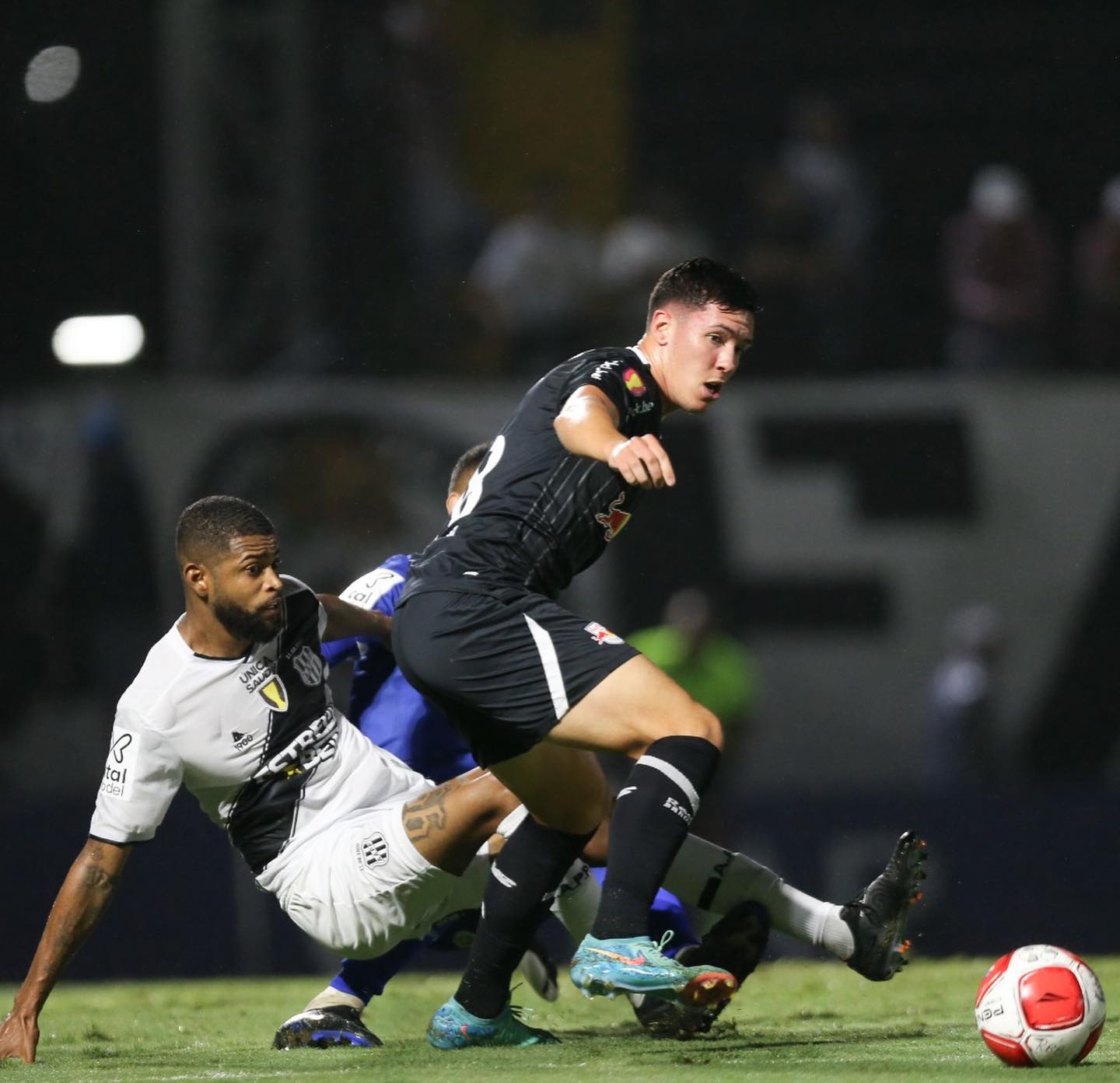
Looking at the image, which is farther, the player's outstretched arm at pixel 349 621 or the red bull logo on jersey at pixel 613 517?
the player's outstretched arm at pixel 349 621

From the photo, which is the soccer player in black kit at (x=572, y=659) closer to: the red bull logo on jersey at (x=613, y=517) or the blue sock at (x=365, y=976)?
the red bull logo on jersey at (x=613, y=517)

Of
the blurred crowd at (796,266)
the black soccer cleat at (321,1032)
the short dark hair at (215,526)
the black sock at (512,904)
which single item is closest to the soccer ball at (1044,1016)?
the black sock at (512,904)

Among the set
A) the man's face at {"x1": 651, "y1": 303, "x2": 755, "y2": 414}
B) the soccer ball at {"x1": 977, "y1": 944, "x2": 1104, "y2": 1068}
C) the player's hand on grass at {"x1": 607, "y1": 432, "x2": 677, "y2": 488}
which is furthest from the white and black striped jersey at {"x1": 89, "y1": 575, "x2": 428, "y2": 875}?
the soccer ball at {"x1": 977, "y1": 944, "x2": 1104, "y2": 1068}

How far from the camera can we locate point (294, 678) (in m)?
5.25

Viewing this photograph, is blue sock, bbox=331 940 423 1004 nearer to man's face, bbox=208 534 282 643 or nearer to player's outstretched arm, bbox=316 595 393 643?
player's outstretched arm, bbox=316 595 393 643

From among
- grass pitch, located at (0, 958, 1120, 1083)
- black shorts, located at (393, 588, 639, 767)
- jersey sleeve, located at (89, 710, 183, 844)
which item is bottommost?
grass pitch, located at (0, 958, 1120, 1083)

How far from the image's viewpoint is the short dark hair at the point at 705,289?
4.64 meters

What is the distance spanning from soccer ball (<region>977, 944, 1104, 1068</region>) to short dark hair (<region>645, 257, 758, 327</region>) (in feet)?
5.62

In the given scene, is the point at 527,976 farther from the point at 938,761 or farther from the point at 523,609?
the point at 938,761

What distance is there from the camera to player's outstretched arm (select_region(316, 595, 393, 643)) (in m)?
5.43

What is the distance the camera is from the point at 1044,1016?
4324 millimetres

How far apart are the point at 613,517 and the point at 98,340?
7.99m

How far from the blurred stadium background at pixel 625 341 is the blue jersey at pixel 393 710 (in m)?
5.73

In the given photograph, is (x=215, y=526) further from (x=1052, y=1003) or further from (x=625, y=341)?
(x=625, y=341)
